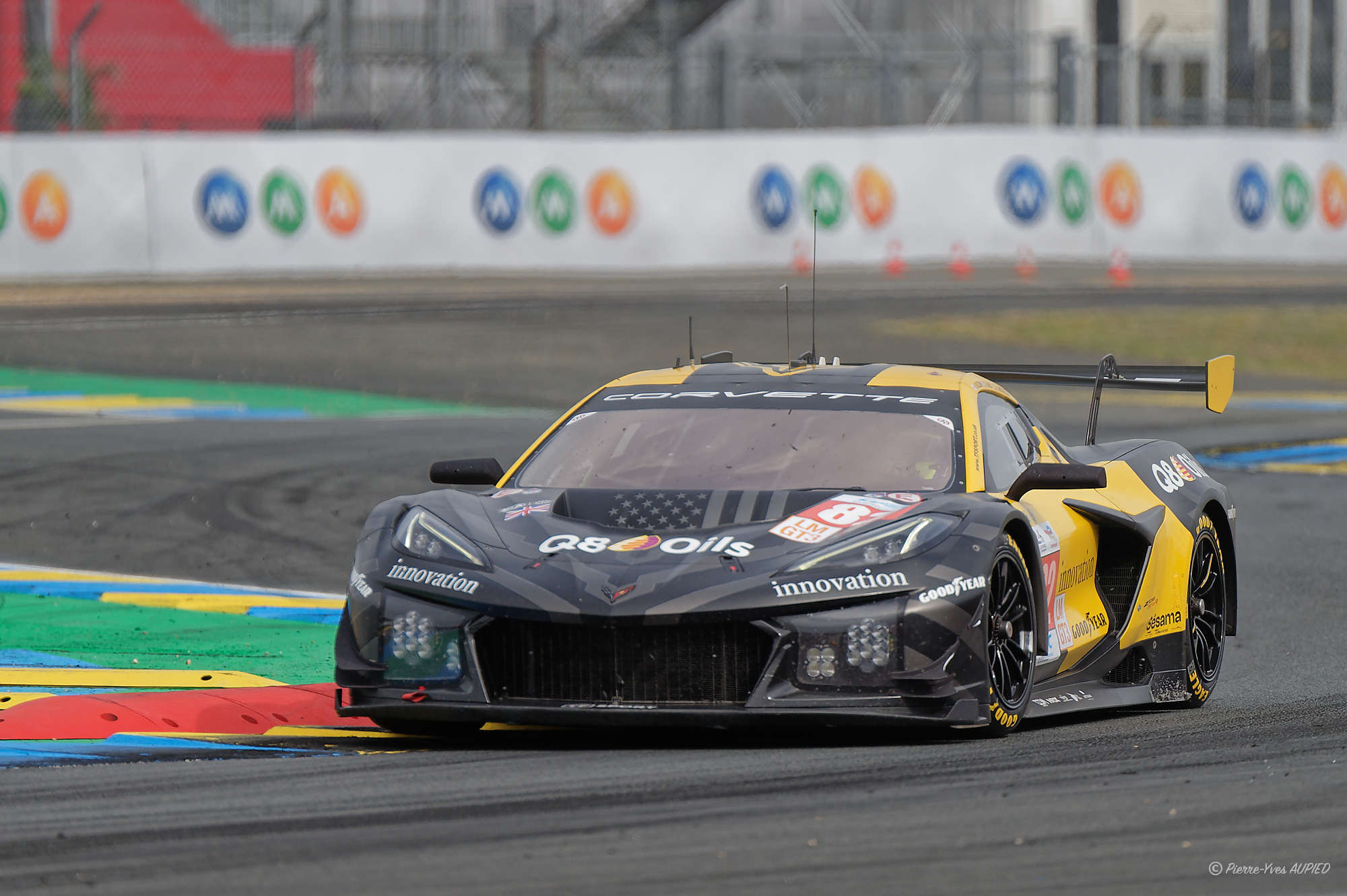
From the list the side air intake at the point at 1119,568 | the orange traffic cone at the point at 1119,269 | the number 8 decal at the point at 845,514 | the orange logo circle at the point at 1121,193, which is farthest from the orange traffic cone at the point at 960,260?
the number 8 decal at the point at 845,514

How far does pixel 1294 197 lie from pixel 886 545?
29879mm

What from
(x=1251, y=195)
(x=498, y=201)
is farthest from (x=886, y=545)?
Answer: (x=1251, y=195)

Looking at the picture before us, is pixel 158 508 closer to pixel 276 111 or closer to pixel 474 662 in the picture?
pixel 474 662

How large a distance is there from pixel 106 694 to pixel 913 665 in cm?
262

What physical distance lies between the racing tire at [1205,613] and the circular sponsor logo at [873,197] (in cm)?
2265

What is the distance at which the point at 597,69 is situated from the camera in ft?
112

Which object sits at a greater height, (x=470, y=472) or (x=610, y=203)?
(x=610, y=203)

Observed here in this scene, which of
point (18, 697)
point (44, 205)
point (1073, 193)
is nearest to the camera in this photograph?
point (18, 697)

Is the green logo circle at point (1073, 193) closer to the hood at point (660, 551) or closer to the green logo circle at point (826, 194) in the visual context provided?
the green logo circle at point (826, 194)

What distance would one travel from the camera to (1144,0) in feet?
142

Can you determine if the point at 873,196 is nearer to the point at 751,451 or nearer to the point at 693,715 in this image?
the point at 751,451

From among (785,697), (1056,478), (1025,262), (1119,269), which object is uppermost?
(1025,262)

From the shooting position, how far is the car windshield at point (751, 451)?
6859 mm

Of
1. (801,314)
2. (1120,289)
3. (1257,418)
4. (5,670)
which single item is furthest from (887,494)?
(1120,289)
